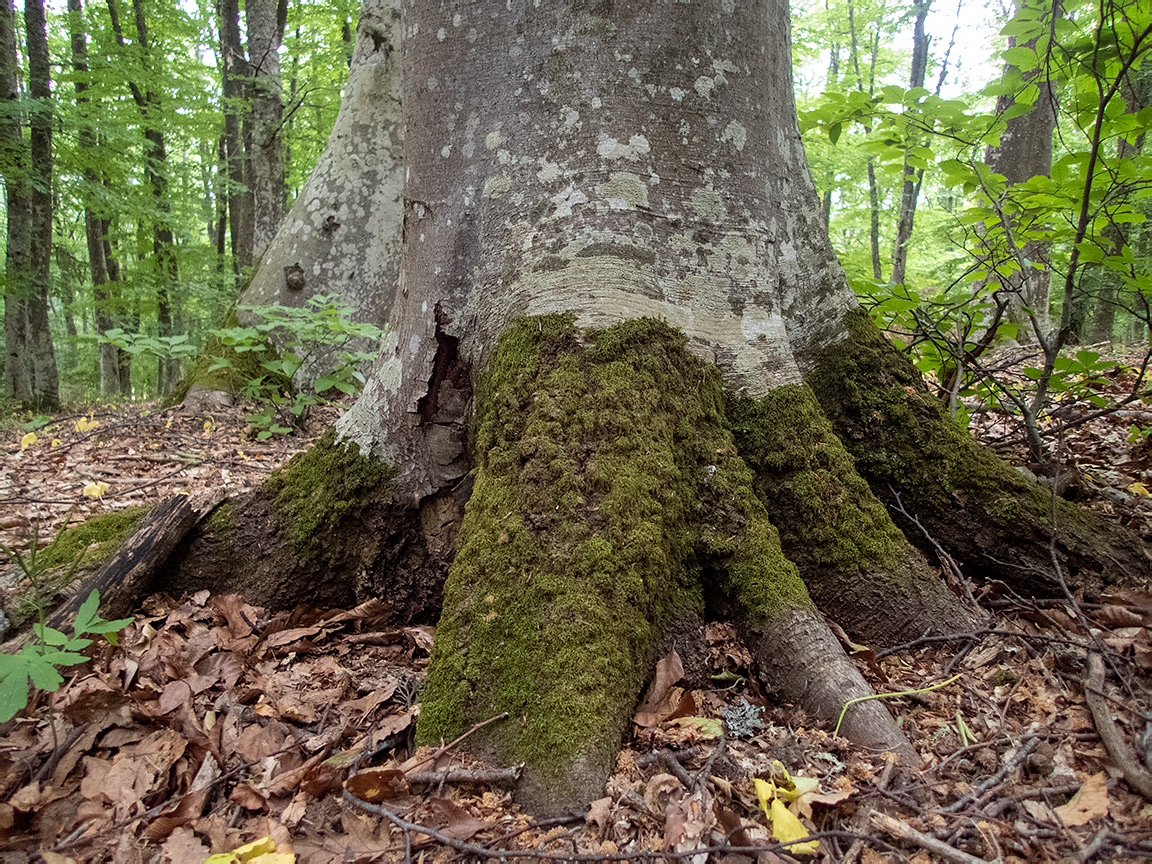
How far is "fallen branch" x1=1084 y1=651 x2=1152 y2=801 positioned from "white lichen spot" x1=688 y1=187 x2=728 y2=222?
1.82 m

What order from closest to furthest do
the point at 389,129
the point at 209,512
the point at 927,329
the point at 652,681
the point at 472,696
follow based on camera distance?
the point at 472,696 < the point at 652,681 < the point at 209,512 < the point at 927,329 < the point at 389,129

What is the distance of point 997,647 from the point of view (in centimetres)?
195

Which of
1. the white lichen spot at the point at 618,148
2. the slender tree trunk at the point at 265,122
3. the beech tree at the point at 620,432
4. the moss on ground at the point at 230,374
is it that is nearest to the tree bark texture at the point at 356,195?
the moss on ground at the point at 230,374

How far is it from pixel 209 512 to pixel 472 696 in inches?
63.3

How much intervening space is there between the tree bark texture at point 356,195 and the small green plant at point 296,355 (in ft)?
1.15

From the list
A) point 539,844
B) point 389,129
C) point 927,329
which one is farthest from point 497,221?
point 389,129

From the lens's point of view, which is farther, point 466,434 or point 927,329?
point 927,329

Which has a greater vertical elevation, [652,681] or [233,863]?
[652,681]

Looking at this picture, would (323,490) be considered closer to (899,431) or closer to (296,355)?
(899,431)

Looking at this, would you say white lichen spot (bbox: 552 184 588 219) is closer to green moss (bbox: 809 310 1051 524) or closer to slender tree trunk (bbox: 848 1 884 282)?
green moss (bbox: 809 310 1051 524)

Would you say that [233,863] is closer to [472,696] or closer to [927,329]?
[472,696]

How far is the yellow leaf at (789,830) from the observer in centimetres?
126

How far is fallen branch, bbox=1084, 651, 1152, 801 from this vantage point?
1.30m

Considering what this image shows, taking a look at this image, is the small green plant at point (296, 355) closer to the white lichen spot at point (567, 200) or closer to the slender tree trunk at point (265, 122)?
the white lichen spot at point (567, 200)
